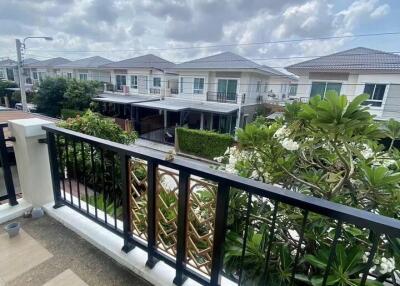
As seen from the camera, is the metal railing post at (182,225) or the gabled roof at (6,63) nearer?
the metal railing post at (182,225)

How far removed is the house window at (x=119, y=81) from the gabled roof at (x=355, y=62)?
44.2 feet

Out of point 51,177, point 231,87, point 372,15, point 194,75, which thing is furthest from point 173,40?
point 51,177

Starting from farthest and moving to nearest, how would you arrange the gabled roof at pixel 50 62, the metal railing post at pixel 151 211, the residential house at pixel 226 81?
the gabled roof at pixel 50 62 → the residential house at pixel 226 81 → the metal railing post at pixel 151 211

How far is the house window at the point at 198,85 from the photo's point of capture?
15307mm

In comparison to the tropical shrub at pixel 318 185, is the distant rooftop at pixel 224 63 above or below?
above

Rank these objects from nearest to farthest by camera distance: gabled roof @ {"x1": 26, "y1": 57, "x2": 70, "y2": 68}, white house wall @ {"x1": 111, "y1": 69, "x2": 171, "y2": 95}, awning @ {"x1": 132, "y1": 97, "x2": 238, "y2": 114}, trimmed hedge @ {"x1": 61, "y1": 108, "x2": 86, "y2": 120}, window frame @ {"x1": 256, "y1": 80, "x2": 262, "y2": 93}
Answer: awning @ {"x1": 132, "y1": 97, "x2": 238, "y2": 114}, trimmed hedge @ {"x1": 61, "y1": 108, "x2": 86, "y2": 120}, window frame @ {"x1": 256, "y1": 80, "x2": 262, "y2": 93}, white house wall @ {"x1": 111, "y1": 69, "x2": 171, "y2": 95}, gabled roof @ {"x1": 26, "y1": 57, "x2": 70, "y2": 68}

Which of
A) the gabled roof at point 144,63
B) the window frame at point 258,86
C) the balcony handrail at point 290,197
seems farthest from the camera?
the gabled roof at point 144,63

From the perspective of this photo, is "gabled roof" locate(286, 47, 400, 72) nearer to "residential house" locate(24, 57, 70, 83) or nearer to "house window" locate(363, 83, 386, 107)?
"house window" locate(363, 83, 386, 107)

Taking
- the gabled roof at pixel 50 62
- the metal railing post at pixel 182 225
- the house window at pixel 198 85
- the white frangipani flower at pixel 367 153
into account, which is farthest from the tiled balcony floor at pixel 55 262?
the gabled roof at pixel 50 62

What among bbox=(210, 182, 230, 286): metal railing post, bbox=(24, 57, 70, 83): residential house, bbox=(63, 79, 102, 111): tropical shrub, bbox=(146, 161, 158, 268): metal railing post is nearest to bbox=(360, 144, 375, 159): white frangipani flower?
bbox=(210, 182, 230, 286): metal railing post

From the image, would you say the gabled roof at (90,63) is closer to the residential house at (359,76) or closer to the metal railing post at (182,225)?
the residential house at (359,76)

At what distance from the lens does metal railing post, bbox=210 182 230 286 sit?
1.10 meters

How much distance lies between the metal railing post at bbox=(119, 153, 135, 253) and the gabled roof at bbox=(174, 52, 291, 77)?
42.9 ft

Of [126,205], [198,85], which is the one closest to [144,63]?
[198,85]
